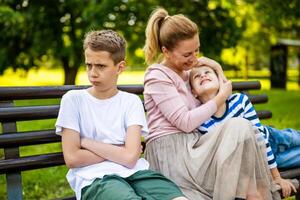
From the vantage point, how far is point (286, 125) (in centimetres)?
992

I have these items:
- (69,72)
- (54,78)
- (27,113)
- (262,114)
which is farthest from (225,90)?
(54,78)

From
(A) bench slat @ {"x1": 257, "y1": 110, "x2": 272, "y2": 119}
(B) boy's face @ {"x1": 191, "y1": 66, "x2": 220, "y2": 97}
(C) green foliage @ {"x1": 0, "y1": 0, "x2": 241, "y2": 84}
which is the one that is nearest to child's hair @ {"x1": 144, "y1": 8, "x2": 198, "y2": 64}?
(B) boy's face @ {"x1": 191, "y1": 66, "x2": 220, "y2": 97}

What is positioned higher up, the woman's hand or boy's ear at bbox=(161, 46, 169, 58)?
boy's ear at bbox=(161, 46, 169, 58)

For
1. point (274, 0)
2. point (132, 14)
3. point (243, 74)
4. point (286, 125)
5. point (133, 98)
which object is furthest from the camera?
point (243, 74)

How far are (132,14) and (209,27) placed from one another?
3.03 metres

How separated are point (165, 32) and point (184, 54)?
19 centimetres

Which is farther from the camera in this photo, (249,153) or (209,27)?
(209,27)

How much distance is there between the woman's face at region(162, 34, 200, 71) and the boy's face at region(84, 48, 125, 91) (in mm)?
568

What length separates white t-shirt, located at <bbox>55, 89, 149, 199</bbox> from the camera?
109 inches

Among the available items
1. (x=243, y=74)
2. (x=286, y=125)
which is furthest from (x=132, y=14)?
(x=243, y=74)

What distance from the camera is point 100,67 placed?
2.80m

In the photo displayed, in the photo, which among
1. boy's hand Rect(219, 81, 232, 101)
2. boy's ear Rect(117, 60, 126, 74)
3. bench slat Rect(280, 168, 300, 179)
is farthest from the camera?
bench slat Rect(280, 168, 300, 179)

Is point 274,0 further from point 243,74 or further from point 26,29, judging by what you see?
point 243,74

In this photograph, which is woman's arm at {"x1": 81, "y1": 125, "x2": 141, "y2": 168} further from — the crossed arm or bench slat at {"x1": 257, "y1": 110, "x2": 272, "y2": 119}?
bench slat at {"x1": 257, "y1": 110, "x2": 272, "y2": 119}
